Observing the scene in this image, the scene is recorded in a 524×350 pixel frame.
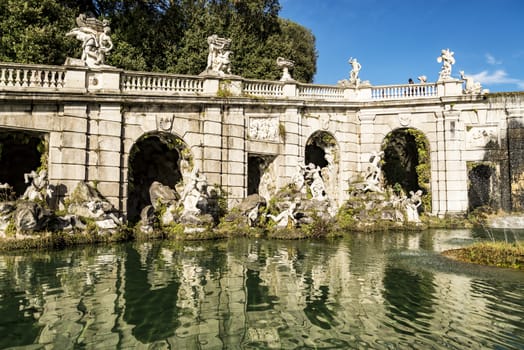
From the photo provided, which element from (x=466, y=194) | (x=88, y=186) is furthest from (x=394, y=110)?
(x=88, y=186)

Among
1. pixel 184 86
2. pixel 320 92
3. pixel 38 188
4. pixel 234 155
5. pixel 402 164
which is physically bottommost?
pixel 38 188

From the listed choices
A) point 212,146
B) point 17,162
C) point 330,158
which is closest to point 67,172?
point 17,162

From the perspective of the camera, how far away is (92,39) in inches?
634

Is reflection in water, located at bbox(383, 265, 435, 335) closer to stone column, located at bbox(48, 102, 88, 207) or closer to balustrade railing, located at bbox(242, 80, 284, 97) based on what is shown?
stone column, located at bbox(48, 102, 88, 207)

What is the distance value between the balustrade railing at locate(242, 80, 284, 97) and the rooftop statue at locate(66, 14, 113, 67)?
21.3ft

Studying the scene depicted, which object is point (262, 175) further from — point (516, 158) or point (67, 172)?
point (516, 158)

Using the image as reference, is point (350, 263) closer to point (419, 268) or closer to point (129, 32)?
point (419, 268)

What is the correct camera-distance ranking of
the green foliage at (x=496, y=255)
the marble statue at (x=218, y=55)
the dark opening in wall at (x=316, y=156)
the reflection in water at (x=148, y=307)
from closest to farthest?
the reflection in water at (x=148, y=307), the green foliage at (x=496, y=255), the marble statue at (x=218, y=55), the dark opening in wall at (x=316, y=156)

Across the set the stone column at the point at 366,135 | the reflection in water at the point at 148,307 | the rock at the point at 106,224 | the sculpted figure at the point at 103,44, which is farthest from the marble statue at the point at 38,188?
the stone column at the point at 366,135

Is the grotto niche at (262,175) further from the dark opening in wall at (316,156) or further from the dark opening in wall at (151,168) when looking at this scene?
the dark opening in wall at (316,156)

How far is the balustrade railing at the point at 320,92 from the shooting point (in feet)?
70.4

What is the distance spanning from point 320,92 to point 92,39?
38.8 feet

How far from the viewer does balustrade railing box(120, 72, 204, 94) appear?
16875 mm

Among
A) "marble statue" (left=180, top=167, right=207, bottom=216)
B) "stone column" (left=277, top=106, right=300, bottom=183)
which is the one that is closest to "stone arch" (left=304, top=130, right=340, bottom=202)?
"stone column" (left=277, top=106, right=300, bottom=183)
